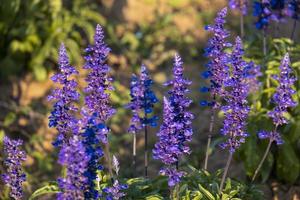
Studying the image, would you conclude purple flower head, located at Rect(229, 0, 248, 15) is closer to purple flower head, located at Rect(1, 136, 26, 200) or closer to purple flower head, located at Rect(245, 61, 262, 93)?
purple flower head, located at Rect(245, 61, 262, 93)

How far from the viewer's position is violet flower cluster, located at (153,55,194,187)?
5.18 meters

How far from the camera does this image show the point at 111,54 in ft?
40.4

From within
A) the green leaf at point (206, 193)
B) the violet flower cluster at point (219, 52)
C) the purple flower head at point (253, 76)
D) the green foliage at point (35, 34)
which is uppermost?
the green foliage at point (35, 34)

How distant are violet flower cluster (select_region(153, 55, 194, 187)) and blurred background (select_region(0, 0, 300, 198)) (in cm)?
269

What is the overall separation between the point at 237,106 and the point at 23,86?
259 inches

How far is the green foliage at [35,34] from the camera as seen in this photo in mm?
11016

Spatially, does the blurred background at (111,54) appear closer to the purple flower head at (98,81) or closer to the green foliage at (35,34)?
→ the green foliage at (35,34)

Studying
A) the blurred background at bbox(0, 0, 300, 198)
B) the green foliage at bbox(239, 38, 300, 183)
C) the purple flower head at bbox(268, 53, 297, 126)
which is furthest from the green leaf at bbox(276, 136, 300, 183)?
the purple flower head at bbox(268, 53, 297, 126)

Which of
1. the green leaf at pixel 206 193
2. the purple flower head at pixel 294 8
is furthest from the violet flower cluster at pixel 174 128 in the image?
the purple flower head at pixel 294 8

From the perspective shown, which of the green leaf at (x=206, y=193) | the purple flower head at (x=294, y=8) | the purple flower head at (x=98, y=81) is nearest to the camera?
the purple flower head at (x=98, y=81)

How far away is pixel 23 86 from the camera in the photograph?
37.0ft

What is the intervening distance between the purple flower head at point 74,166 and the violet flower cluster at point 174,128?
850 mm

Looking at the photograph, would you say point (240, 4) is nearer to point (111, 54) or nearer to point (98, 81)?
point (98, 81)

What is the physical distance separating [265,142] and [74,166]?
4007mm
